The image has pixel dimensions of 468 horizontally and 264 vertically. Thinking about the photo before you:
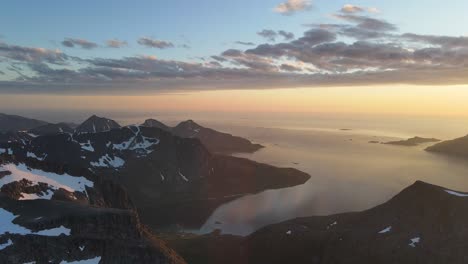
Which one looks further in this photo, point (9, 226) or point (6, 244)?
point (9, 226)

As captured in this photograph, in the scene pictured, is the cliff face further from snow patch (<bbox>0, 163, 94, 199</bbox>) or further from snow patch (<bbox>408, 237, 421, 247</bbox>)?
snow patch (<bbox>408, 237, 421, 247</bbox>)

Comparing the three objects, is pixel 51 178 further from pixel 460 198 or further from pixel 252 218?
pixel 460 198

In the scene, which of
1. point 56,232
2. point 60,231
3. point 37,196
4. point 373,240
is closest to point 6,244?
point 56,232

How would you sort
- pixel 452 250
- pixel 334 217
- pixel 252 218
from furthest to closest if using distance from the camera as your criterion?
1. pixel 252 218
2. pixel 334 217
3. pixel 452 250

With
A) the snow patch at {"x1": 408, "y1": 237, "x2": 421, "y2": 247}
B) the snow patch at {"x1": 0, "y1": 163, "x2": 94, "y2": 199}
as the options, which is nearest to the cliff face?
the snow patch at {"x1": 0, "y1": 163, "x2": 94, "y2": 199}

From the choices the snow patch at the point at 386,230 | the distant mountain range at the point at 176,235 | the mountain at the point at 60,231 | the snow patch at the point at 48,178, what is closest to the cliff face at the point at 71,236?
the mountain at the point at 60,231

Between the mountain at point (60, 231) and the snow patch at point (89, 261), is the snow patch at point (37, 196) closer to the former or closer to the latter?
the mountain at point (60, 231)

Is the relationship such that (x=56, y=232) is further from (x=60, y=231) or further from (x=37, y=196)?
(x=37, y=196)

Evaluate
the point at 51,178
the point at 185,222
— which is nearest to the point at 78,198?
the point at 51,178
